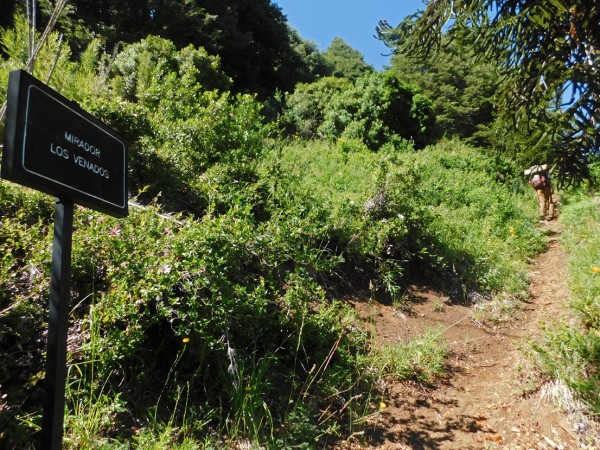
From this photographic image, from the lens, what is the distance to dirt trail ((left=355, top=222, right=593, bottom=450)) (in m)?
3.10

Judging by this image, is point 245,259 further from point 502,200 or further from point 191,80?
point 502,200

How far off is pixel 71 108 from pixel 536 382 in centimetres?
384

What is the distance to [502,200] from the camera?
30.4 ft

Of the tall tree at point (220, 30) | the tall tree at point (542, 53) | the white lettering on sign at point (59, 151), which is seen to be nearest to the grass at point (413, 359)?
the tall tree at point (542, 53)

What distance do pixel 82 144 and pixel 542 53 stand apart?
3.83 metres

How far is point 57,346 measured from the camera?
1.55 metres

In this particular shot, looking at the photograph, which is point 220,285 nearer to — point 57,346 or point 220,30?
point 57,346

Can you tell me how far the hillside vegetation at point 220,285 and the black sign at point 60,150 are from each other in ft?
2.48

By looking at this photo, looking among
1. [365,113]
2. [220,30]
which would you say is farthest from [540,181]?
[220,30]

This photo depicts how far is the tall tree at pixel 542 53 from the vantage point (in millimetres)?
3336

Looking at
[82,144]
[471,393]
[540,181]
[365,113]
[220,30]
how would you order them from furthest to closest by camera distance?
[220,30]
[365,113]
[540,181]
[471,393]
[82,144]

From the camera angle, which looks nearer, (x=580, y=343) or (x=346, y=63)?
(x=580, y=343)

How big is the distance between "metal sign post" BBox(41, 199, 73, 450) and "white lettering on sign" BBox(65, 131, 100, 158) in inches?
14.0

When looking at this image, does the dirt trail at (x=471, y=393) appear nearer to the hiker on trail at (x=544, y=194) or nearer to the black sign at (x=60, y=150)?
the black sign at (x=60, y=150)
